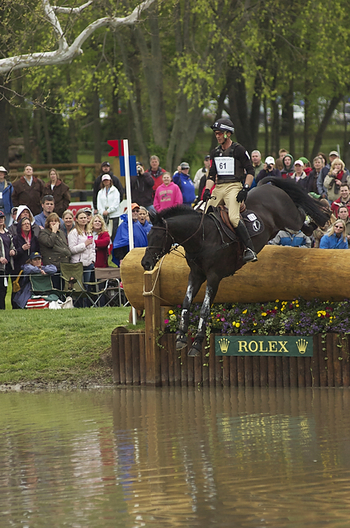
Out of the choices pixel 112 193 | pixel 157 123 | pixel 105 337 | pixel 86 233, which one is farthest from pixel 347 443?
pixel 157 123

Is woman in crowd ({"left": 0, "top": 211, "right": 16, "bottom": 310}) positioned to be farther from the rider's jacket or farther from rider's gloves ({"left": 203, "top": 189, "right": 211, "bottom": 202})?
the rider's jacket

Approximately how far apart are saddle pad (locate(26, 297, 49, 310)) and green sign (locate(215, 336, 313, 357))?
4.92m

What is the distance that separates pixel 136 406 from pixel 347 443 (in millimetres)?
3189

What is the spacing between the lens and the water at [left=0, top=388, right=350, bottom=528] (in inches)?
A: 219

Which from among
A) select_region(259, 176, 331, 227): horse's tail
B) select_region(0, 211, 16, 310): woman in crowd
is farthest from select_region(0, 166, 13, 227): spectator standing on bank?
select_region(259, 176, 331, 227): horse's tail

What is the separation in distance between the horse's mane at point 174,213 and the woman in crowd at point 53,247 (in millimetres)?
5644

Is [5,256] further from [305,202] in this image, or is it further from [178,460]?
[178,460]

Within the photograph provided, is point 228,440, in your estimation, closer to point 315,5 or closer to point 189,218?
point 189,218

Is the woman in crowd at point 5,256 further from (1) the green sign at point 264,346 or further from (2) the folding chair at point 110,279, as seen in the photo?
→ (1) the green sign at point 264,346

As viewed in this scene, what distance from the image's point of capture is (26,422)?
9.05 m

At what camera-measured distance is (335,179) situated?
16969 mm

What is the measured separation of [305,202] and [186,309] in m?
2.64

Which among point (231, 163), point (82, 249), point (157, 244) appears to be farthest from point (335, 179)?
point (157, 244)

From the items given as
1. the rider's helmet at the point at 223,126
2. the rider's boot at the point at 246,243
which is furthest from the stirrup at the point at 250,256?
the rider's helmet at the point at 223,126
